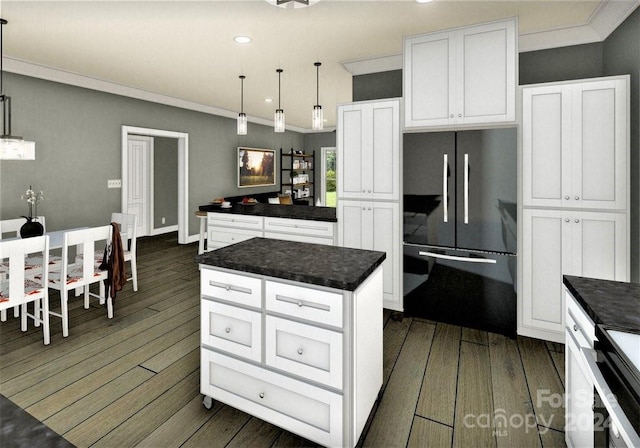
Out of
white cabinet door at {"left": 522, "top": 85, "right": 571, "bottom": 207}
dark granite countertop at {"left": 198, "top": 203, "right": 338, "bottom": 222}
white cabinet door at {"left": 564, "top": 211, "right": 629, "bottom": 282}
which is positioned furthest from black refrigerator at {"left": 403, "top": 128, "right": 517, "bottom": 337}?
dark granite countertop at {"left": 198, "top": 203, "right": 338, "bottom": 222}

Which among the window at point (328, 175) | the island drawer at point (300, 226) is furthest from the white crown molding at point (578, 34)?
the window at point (328, 175)

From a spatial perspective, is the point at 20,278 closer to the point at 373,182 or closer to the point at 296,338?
the point at 296,338

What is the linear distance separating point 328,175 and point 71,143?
6.77 m

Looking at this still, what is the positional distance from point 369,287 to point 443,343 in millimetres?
1404

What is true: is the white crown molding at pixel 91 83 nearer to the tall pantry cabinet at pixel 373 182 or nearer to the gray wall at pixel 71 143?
Result: the gray wall at pixel 71 143

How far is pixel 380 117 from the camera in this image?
3.37m

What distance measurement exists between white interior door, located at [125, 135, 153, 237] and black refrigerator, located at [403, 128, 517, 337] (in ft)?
20.1

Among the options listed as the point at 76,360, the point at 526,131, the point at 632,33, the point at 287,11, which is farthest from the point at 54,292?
the point at 632,33

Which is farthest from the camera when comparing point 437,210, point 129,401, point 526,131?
point 437,210

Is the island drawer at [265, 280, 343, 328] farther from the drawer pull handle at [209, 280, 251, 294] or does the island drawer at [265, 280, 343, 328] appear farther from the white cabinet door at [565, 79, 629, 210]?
the white cabinet door at [565, 79, 629, 210]

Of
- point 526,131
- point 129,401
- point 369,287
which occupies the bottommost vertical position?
point 129,401

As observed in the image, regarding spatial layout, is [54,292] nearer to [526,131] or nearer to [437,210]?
[437,210]

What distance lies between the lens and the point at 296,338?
5.75 feet

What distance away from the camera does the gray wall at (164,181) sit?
786cm
